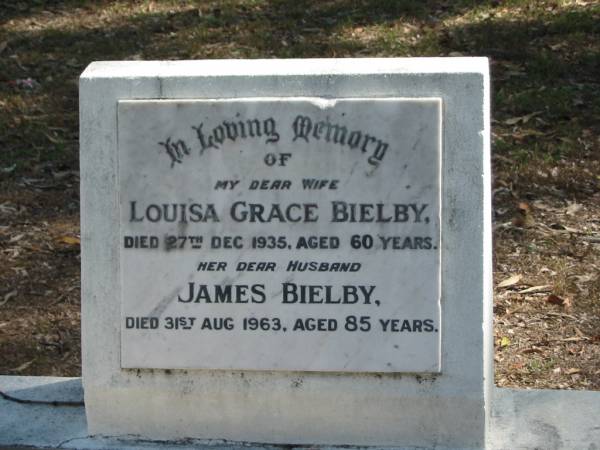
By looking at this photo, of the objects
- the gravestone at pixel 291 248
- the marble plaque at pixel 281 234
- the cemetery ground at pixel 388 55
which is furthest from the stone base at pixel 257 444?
the cemetery ground at pixel 388 55

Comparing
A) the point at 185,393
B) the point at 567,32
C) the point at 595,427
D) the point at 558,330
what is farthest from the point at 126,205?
the point at 567,32

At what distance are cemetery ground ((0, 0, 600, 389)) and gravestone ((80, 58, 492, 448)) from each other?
4.28 feet

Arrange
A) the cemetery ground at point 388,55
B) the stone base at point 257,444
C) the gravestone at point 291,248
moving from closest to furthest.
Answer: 1. the gravestone at point 291,248
2. the stone base at point 257,444
3. the cemetery ground at point 388,55

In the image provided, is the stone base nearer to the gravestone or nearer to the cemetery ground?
the gravestone

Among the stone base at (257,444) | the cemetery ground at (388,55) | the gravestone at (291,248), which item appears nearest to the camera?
the gravestone at (291,248)

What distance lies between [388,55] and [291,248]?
480 centimetres

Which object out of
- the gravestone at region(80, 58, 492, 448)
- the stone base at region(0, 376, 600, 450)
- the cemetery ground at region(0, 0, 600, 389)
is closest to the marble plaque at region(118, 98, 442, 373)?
the gravestone at region(80, 58, 492, 448)

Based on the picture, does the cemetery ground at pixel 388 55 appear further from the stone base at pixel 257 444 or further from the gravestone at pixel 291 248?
the gravestone at pixel 291 248

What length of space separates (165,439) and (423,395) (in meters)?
0.89

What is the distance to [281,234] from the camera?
391 centimetres

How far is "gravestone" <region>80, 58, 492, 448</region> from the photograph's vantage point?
3.85 m

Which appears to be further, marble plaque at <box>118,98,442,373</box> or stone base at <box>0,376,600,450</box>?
stone base at <box>0,376,600,450</box>

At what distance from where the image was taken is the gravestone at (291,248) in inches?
152

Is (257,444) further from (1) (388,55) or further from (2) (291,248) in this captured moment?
(1) (388,55)
